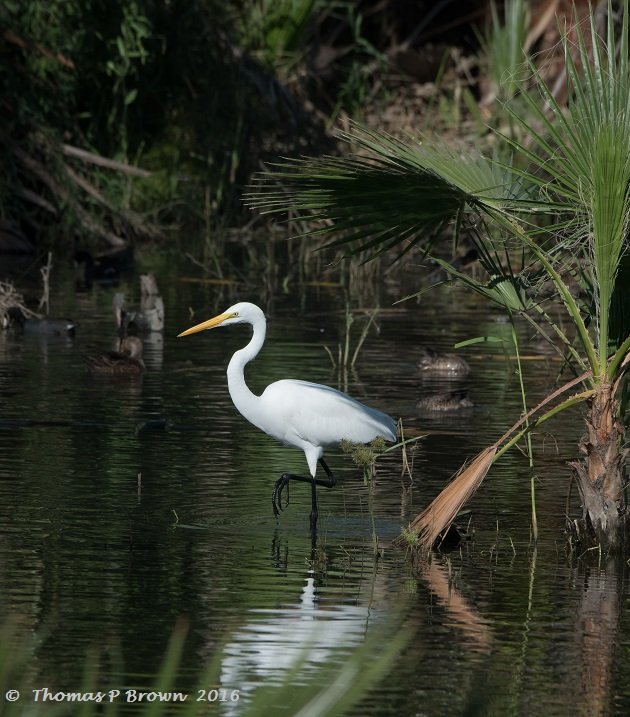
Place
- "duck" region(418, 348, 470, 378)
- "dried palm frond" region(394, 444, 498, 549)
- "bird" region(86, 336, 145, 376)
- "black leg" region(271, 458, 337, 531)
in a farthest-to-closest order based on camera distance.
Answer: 1. "duck" region(418, 348, 470, 378)
2. "bird" region(86, 336, 145, 376)
3. "black leg" region(271, 458, 337, 531)
4. "dried palm frond" region(394, 444, 498, 549)

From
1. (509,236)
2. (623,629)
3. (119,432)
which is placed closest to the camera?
(623,629)

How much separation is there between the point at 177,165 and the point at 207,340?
35.5 ft

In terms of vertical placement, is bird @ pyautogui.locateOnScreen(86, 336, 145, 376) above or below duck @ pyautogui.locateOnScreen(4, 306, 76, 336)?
below

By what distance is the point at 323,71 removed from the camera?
31422 millimetres

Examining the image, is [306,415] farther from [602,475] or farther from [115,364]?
[115,364]

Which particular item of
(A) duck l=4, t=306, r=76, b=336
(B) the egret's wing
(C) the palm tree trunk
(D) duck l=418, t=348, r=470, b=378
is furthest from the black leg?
(A) duck l=4, t=306, r=76, b=336

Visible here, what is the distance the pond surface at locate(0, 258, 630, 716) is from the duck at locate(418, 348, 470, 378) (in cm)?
25

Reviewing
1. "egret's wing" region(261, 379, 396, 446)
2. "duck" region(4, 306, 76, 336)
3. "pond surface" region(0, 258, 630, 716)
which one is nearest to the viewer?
"pond surface" region(0, 258, 630, 716)

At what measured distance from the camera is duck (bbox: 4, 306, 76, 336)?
52.4 feet

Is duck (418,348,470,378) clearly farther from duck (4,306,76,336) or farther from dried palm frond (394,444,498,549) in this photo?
dried palm frond (394,444,498,549)

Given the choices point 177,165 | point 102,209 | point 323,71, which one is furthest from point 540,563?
point 323,71

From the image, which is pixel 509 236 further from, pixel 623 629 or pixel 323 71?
pixel 323 71

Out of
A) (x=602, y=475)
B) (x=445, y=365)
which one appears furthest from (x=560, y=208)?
(x=445, y=365)

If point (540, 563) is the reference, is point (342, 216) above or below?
above
